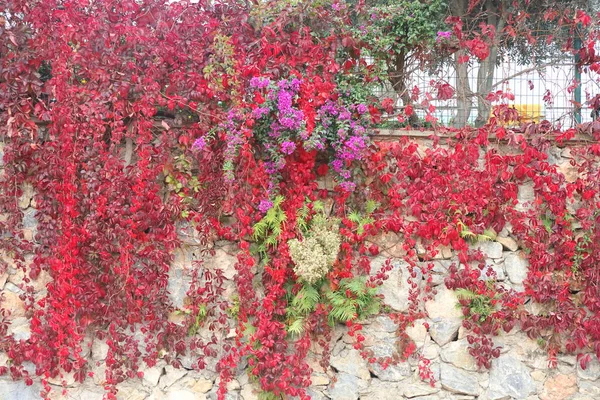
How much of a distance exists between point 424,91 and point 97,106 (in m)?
2.44

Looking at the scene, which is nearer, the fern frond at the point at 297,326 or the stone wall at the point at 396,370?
the fern frond at the point at 297,326

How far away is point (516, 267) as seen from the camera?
452 centimetres

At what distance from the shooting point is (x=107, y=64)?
434 centimetres

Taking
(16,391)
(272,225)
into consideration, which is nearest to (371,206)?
(272,225)

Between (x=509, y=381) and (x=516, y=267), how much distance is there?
2.74ft

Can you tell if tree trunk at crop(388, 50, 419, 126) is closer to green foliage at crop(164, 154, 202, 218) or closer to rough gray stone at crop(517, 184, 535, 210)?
rough gray stone at crop(517, 184, 535, 210)

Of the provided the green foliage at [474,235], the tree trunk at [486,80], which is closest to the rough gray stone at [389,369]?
the green foliage at [474,235]

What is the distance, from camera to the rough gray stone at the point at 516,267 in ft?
14.8

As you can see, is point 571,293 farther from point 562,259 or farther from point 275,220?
point 275,220

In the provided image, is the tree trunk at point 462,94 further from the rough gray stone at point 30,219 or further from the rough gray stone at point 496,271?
the rough gray stone at point 30,219

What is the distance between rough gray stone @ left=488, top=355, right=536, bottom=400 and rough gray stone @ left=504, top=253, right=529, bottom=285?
590 millimetres

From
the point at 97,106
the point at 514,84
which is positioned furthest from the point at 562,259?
the point at 97,106

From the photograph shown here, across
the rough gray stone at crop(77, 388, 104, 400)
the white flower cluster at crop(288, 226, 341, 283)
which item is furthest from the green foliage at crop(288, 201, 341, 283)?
the rough gray stone at crop(77, 388, 104, 400)

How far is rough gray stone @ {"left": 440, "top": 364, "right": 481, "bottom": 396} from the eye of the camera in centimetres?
443
